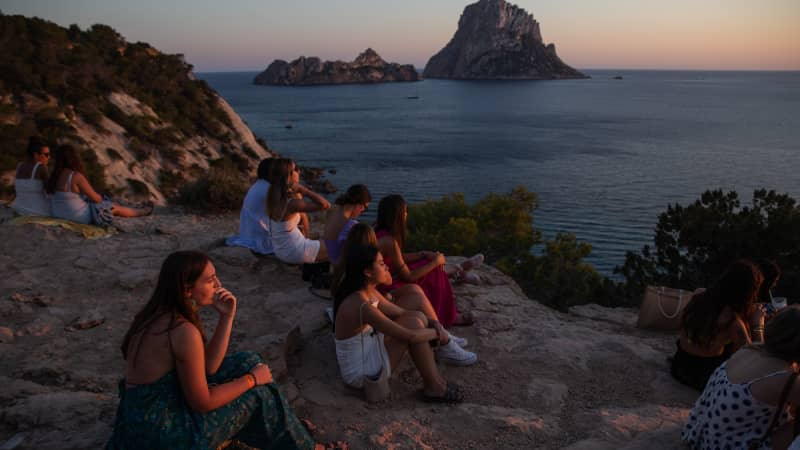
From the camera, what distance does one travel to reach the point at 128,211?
11.2 meters

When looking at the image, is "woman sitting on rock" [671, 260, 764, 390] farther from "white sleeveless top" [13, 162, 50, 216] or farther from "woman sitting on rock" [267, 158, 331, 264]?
"white sleeveless top" [13, 162, 50, 216]

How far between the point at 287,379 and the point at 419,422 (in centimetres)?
140

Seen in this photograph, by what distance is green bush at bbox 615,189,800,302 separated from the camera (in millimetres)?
12234

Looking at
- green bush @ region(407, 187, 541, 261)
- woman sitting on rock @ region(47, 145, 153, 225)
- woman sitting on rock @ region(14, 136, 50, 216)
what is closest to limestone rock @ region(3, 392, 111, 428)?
woman sitting on rock @ region(47, 145, 153, 225)

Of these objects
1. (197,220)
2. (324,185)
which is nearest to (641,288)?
(197,220)

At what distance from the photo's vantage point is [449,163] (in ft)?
176

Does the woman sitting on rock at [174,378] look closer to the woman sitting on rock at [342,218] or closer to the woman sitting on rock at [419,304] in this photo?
the woman sitting on rock at [419,304]

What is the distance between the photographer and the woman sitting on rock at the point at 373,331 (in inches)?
195

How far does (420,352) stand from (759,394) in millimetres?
2634

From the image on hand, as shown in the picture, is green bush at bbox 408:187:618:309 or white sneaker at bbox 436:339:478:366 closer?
white sneaker at bbox 436:339:478:366

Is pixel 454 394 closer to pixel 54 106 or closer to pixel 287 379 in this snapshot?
pixel 287 379

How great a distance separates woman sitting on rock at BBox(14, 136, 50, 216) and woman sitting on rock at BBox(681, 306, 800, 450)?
1046 cm

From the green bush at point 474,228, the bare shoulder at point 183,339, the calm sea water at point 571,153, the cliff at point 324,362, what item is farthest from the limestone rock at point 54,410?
the calm sea water at point 571,153

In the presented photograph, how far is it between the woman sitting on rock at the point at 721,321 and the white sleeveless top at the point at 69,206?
9717 mm
